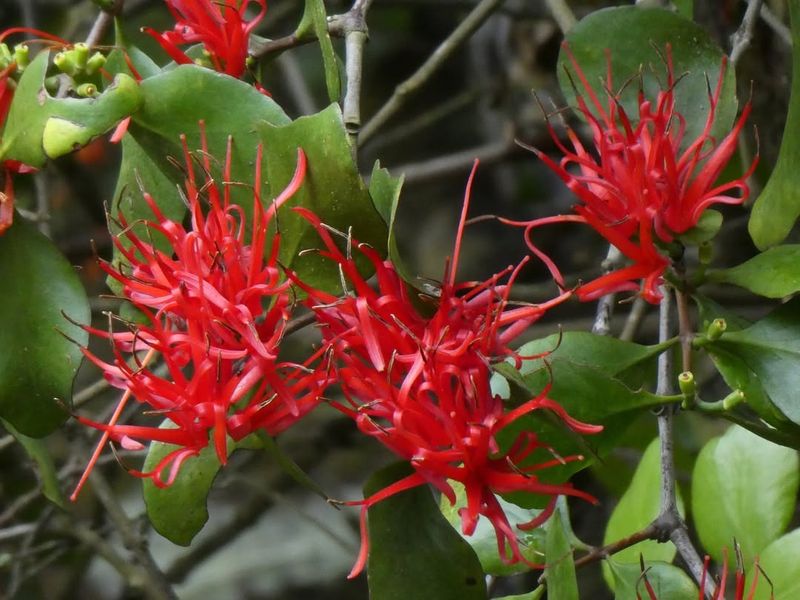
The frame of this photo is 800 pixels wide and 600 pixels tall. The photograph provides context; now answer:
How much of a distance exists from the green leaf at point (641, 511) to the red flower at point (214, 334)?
1.23 feet

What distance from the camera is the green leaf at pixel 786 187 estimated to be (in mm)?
718

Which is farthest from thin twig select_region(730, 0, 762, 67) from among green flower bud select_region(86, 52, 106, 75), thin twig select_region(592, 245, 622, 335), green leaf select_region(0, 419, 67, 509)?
green leaf select_region(0, 419, 67, 509)

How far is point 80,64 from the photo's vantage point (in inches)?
33.1

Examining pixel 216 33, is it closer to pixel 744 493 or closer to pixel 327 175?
pixel 327 175

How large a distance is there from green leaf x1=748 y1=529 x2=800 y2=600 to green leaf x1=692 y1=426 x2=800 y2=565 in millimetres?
79

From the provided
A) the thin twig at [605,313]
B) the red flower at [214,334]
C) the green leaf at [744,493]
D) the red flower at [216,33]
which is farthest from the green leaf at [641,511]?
the red flower at [216,33]

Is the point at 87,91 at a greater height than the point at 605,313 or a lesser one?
greater

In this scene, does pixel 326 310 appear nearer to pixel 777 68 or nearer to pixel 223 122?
pixel 223 122

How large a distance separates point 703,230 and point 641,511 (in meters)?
0.30

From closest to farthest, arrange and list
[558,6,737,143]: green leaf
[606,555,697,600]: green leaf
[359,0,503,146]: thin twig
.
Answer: [606,555,697,600]: green leaf, [558,6,737,143]: green leaf, [359,0,503,146]: thin twig

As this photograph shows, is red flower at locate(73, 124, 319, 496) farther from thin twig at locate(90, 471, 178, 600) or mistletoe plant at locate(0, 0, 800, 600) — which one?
thin twig at locate(90, 471, 178, 600)

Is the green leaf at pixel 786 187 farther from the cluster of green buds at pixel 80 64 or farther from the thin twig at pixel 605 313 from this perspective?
the cluster of green buds at pixel 80 64

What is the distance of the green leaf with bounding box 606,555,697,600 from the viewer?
2.57 feet

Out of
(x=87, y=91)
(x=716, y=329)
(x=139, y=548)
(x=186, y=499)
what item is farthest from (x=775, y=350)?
(x=139, y=548)
